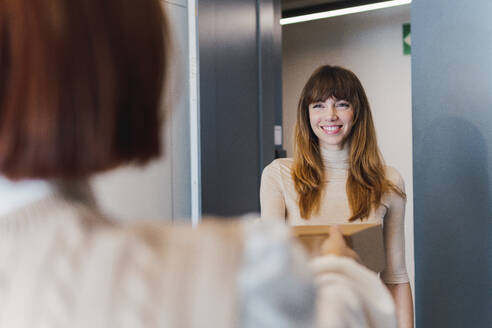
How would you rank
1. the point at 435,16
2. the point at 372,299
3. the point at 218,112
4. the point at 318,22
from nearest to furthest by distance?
the point at 372,299 < the point at 435,16 < the point at 218,112 < the point at 318,22

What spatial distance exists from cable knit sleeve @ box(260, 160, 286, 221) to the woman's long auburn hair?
0.06 meters

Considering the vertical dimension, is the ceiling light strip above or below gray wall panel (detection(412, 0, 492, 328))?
above

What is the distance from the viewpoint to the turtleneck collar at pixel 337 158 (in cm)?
183

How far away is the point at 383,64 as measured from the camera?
4977 millimetres

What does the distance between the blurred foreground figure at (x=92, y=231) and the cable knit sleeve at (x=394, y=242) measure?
4.14ft

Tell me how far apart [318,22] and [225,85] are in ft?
9.20

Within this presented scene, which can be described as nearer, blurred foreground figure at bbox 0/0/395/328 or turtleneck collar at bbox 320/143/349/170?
blurred foreground figure at bbox 0/0/395/328

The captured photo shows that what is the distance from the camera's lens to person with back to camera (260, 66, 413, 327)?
1714 millimetres

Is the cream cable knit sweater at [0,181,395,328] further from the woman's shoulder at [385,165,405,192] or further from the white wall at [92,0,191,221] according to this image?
the white wall at [92,0,191,221]

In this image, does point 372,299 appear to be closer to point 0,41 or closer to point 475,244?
point 0,41

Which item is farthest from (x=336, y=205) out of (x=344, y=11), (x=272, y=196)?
(x=344, y=11)

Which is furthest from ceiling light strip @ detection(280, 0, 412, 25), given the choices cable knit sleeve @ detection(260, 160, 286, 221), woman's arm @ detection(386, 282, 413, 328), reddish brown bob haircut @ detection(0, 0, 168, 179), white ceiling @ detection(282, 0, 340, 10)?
reddish brown bob haircut @ detection(0, 0, 168, 179)

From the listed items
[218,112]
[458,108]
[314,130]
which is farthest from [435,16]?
[218,112]

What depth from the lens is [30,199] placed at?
0.53 metres
